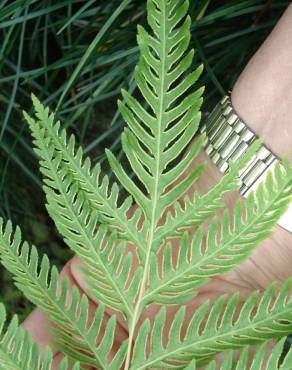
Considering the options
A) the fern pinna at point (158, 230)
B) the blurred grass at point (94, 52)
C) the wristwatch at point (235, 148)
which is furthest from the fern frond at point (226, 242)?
the blurred grass at point (94, 52)

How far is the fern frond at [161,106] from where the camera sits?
1.20 ft

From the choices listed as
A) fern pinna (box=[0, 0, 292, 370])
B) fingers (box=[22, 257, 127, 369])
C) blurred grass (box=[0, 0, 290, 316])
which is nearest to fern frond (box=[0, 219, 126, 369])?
fern pinna (box=[0, 0, 292, 370])

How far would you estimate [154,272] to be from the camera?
0.41 meters

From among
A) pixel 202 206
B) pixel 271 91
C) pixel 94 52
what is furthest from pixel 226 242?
pixel 94 52

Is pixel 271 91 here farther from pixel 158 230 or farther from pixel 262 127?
pixel 158 230

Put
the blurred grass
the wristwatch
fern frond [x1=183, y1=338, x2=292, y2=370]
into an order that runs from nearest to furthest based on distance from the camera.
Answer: fern frond [x1=183, y1=338, x2=292, y2=370] < the wristwatch < the blurred grass

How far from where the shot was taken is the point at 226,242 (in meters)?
0.39

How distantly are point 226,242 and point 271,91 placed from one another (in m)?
0.27

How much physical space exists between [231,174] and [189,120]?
40mm

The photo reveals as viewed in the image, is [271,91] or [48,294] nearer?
[48,294]

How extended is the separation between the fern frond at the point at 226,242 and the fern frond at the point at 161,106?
1.2 inches

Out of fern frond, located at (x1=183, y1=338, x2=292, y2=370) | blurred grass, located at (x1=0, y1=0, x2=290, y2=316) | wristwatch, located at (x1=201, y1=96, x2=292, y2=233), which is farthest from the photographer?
blurred grass, located at (x1=0, y1=0, x2=290, y2=316)

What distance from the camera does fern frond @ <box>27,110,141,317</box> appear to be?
41 centimetres

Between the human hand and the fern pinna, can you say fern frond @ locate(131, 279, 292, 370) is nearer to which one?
the fern pinna
